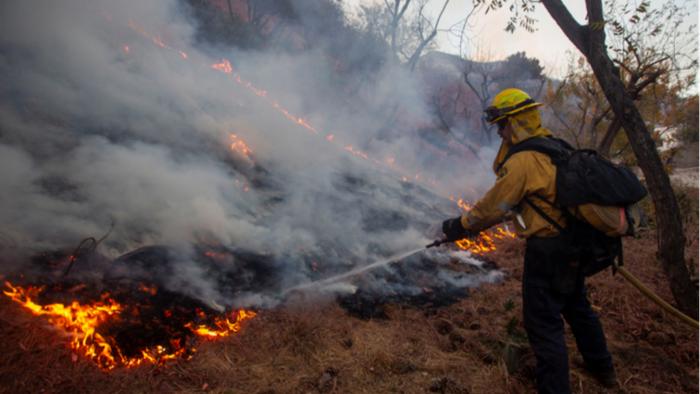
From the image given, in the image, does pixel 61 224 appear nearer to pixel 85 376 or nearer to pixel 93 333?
pixel 93 333

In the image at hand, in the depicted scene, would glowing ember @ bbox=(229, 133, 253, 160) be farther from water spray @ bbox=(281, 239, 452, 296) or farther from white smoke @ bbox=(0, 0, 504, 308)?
water spray @ bbox=(281, 239, 452, 296)

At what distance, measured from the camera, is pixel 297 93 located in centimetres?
1364

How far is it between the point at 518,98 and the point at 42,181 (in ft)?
15.1

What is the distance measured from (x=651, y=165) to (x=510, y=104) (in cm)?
208

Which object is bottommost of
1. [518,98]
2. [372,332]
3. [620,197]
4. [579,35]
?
[372,332]

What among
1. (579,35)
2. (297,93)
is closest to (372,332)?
(579,35)

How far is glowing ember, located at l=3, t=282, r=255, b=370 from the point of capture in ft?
8.66

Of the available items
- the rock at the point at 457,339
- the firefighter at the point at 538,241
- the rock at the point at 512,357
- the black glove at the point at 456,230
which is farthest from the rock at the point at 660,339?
the black glove at the point at 456,230

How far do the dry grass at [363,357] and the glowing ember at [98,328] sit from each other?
74 mm

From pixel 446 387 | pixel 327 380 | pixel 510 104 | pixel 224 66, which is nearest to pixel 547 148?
pixel 510 104

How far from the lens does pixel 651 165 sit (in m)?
3.71

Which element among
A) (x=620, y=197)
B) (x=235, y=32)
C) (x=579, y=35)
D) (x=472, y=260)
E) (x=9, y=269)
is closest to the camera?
(x=620, y=197)

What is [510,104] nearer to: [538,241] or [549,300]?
[538,241]

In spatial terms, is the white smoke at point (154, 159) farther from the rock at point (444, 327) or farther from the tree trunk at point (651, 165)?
the tree trunk at point (651, 165)
